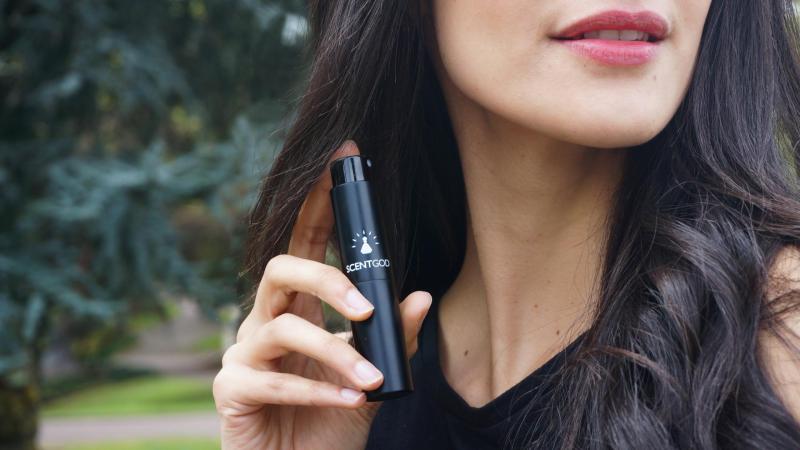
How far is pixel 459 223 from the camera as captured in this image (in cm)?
220

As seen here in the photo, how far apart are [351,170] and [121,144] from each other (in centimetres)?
365

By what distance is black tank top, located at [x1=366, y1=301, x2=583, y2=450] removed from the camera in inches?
63.7

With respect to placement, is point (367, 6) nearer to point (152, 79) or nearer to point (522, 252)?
point (522, 252)

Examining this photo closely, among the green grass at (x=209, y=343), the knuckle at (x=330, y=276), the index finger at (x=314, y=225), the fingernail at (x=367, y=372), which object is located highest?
the green grass at (x=209, y=343)

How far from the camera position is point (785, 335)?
1.23 m

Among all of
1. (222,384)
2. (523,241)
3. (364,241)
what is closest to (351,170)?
(364,241)

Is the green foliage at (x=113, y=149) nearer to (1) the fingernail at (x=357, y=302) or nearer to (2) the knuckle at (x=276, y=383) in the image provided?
(2) the knuckle at (x=276, y=383)

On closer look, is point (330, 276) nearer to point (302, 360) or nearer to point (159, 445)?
point (302, 360)

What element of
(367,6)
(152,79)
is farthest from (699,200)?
(152,79)

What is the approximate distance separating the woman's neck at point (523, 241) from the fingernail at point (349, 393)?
369mm

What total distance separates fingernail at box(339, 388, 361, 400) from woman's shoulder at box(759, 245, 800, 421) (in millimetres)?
635

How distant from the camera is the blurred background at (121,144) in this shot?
441 cm

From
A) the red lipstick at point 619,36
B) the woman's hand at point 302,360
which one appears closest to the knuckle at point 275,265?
the woman's hand at point 302,360

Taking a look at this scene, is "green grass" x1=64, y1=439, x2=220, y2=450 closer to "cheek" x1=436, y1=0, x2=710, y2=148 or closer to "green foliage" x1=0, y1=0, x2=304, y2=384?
"green foliage" x1=0, y1=0, x2=304, y2=384
